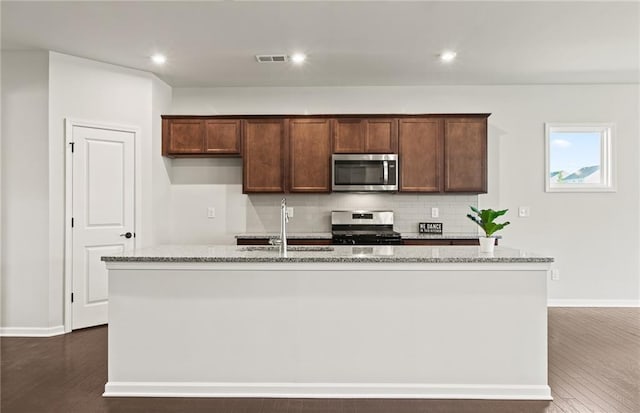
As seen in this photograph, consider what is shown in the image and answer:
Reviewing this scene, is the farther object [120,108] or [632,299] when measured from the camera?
[632,299]

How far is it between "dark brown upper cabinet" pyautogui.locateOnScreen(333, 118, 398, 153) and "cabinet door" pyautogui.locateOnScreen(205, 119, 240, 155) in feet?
3.82

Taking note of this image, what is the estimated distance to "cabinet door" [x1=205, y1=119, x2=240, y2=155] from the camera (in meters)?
5.09

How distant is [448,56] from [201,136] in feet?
9.43

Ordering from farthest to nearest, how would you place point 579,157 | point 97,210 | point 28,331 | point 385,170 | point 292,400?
point 579,157 → point 385,170 → point 97,210 → point 28,331 → point 292,400

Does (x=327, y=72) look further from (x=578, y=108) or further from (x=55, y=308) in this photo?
(x=55, y=308)

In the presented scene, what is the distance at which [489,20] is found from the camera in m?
3.46

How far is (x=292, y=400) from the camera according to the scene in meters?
2.69

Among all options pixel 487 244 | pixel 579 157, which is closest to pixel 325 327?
pixel 487 244

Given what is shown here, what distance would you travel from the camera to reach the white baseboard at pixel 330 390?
106 inches

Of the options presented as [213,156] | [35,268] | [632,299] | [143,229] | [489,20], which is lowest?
[632,299]

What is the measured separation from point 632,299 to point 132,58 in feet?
20.8

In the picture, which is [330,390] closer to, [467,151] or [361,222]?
[361,222]

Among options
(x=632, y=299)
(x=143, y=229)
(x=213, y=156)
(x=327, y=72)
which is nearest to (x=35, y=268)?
(x=143, y=229)

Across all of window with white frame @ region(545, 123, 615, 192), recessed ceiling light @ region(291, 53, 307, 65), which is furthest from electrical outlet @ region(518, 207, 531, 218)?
recessed ceiling light @ region(291, 53, 307, 65)
